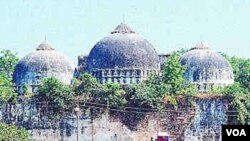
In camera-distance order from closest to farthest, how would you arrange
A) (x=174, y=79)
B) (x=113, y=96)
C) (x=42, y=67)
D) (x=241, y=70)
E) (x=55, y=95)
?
(x=113, y=96)
(x=55, y=95)
(x=174, y=79)
(x=42, y=67)
(x=241, y=70)

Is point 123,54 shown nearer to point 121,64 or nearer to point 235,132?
point 121,64

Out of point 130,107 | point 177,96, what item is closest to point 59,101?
point 130,107

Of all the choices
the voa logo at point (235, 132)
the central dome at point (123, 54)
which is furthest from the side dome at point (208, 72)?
the voa logo at point (235, 132)

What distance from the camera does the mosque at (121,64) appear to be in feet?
101

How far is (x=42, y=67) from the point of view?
3278 cm

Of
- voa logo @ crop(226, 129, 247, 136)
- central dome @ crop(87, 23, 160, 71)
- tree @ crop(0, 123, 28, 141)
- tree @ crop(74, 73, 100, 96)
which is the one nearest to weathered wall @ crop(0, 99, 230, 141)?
tree @ crop(74, 73, 100, 96)

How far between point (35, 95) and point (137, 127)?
4757 millimetres

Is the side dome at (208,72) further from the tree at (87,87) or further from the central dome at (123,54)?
the tree at (87,87)

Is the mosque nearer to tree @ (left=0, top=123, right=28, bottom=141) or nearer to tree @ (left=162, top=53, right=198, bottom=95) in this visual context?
tree @ (left=162, top=53, right=198, bottom=95)

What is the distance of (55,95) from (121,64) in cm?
472

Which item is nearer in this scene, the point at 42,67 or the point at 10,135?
the point at 10,135

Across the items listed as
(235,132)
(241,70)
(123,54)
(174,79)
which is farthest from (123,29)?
(235,132)

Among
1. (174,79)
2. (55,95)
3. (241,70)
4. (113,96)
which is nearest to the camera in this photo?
(113,96)

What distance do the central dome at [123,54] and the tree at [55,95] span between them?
3.85m
